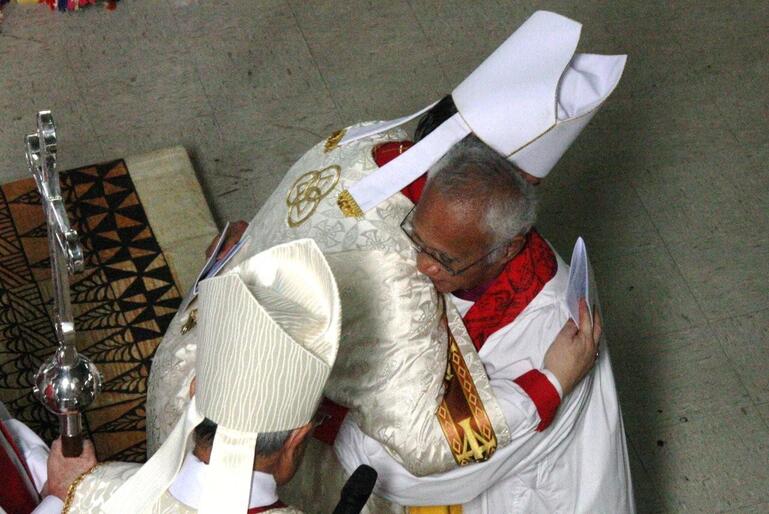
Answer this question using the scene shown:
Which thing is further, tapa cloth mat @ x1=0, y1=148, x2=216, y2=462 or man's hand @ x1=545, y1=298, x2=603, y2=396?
tapa cloth mat @ x1=0, y1=148, x2=216, y2=462

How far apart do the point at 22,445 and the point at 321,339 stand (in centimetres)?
99

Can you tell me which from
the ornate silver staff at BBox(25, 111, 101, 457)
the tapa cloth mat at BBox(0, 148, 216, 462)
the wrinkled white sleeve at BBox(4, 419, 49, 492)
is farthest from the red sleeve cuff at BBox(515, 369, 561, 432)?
the tapa cloth mat at BBox(0, 148, 216, 462)

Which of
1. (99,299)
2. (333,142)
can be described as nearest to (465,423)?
(333,142)

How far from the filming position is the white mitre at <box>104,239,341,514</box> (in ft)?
6.78

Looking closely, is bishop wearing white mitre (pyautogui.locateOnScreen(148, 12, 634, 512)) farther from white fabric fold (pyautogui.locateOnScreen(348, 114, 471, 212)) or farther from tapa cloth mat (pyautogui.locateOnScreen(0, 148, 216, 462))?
tapa cloth mat (pyautogui.locateOnScreen(0, 148, 216, 462))

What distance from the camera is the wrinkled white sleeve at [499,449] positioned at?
272 cm

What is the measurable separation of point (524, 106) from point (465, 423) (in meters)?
0.73

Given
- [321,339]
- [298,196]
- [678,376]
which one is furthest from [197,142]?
[321,339]

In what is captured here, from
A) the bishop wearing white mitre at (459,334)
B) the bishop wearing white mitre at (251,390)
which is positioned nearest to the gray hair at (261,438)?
the bishop wearing white mitre at (251,390)

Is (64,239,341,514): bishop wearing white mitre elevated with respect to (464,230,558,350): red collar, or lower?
elevated

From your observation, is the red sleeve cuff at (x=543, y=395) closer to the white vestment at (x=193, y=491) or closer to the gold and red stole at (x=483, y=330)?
the gold and red stole at (x=483, y=330)

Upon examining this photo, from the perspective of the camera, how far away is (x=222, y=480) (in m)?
2.09

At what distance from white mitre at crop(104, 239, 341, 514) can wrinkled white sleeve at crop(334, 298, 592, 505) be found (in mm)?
639

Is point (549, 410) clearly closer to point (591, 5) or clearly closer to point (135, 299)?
point (135, 299)
